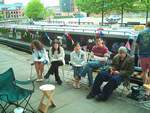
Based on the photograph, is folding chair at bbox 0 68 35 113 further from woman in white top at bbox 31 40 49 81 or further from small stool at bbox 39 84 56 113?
woman in white top at bbox 31 40 49 81

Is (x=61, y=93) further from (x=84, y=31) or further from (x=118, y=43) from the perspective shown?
(x=84, y=31)

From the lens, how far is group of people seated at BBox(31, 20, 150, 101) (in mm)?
5812

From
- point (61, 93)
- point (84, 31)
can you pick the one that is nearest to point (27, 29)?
point (84, 31)

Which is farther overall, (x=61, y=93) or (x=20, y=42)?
(x=20, y=42)

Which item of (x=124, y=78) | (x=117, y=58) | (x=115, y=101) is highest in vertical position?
(x=117, y=58)

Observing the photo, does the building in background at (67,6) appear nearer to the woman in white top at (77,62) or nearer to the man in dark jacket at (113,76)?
the woman in white top at (77,62)

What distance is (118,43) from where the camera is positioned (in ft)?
32.2

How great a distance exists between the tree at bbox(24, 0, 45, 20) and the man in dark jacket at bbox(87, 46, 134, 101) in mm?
59694

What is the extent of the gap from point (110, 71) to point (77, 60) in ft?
4.02

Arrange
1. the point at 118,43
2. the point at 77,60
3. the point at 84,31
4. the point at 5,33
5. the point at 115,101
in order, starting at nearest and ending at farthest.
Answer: the point at 115,101 → the point at 77,60 → the point at 118,43 → the point at 84,31 → the point at 5,33

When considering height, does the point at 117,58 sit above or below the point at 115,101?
above

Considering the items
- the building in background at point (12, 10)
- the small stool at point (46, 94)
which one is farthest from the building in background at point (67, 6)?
the small stool at point (46, 94)

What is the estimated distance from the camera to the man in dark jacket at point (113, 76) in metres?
5.77

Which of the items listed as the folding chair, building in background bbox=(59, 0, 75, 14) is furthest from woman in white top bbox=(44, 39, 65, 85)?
building in background bbox=(59, 0, 75, 14)
